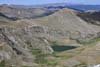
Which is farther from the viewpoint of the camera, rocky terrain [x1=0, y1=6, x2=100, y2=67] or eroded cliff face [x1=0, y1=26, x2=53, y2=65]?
eroded cliff face [x1=0, y1=26, x2=53, y2=65]

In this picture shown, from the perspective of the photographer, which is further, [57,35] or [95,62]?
[57,35]

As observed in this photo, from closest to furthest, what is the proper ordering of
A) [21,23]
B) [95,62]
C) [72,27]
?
[95,62] < [21,23] < [72,27]

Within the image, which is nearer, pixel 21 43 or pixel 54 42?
pixel 21 43

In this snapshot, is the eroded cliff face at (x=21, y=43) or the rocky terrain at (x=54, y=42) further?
the eroded cliff face at (x=21, y=43)

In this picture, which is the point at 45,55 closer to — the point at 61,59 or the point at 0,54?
the point at 61,59

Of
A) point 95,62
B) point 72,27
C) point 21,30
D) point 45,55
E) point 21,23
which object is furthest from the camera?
point 72,27

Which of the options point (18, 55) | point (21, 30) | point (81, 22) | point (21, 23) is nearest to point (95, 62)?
point (18, 55)

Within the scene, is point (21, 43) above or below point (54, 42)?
above
